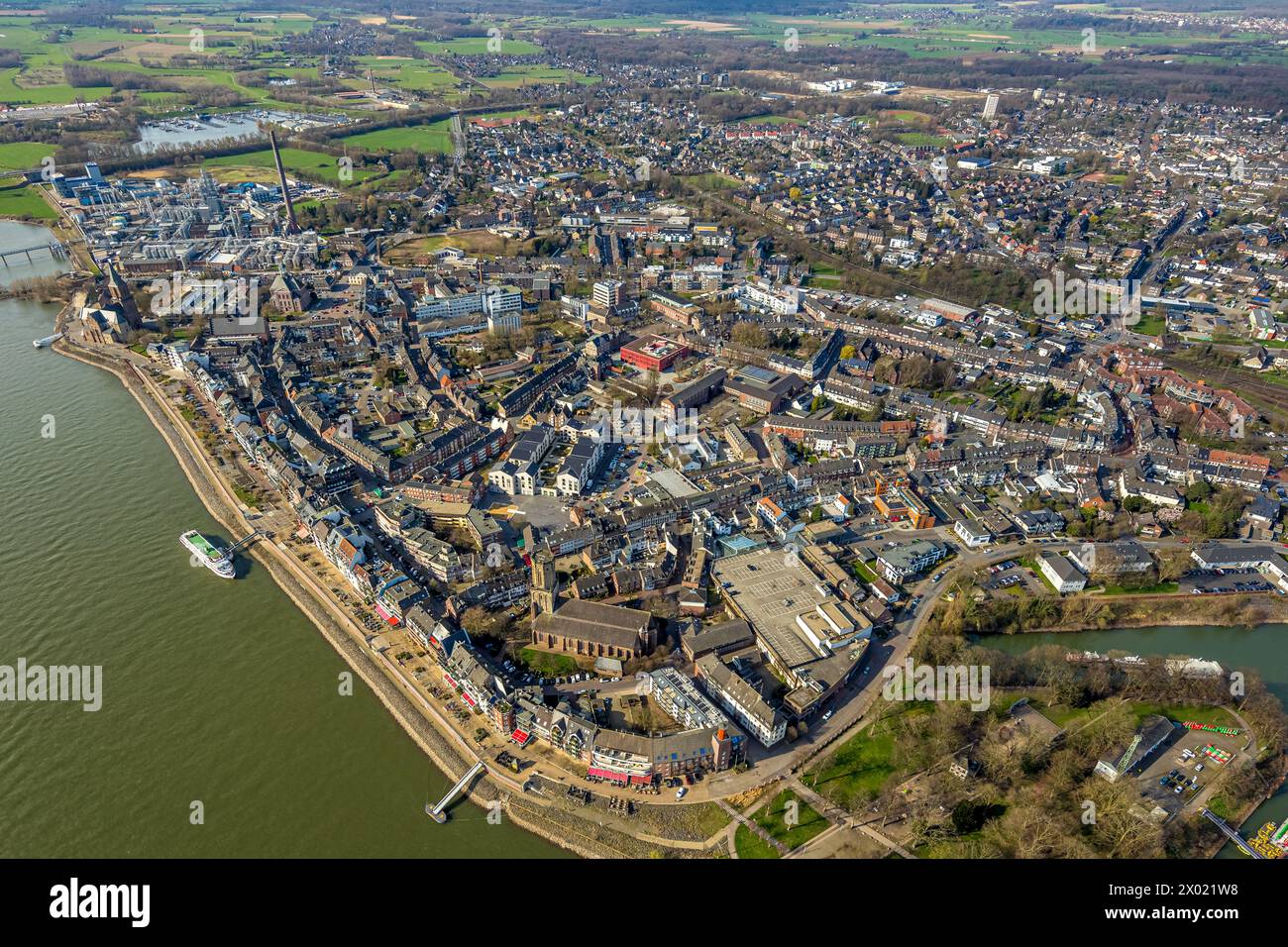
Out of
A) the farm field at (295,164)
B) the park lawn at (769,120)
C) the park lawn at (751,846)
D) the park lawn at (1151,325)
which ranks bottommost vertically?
the park lawn at (751,846)

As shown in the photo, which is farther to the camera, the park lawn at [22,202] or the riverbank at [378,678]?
the park lawn at [22,202]

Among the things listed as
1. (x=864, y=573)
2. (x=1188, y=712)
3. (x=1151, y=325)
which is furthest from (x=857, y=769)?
(x=1151, y=325)

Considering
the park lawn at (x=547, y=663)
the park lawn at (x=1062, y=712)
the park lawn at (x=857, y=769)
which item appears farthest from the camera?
the park lawn at (x=547, y=663)

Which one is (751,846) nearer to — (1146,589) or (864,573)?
(864,573)

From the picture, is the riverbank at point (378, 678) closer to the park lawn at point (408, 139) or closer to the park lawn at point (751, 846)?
the park lawn at point (751, 846)

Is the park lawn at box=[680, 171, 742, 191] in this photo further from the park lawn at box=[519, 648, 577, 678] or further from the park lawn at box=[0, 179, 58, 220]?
the park lawn at box=[519, 648, 577, 678]

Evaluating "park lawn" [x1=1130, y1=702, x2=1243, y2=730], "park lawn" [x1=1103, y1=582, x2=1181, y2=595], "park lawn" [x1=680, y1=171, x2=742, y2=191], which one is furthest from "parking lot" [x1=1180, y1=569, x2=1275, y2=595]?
"park lawn" [x1=680, y1=171, x2=742, y2=191]

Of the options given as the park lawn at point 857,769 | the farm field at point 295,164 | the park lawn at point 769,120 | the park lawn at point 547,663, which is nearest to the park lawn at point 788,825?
the park lawn at point 857,769
